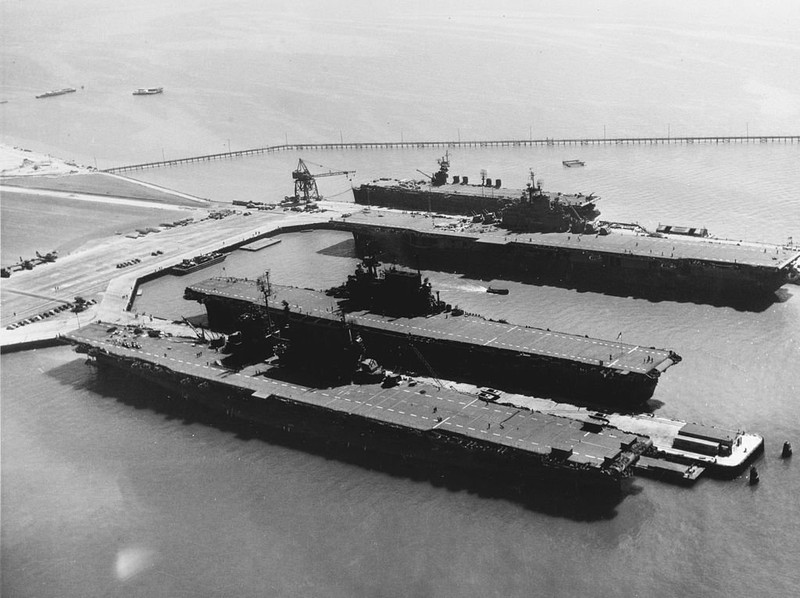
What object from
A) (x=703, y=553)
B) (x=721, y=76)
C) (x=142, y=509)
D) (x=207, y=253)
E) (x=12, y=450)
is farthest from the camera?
(x=721, y=76)

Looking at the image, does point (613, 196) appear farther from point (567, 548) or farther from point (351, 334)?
point (567, 548)

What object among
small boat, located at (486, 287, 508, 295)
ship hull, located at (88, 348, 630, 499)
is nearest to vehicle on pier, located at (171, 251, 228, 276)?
ship hull, located at (88, 348, 630, 499)

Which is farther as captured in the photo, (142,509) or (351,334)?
(351,334)

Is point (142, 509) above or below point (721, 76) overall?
below

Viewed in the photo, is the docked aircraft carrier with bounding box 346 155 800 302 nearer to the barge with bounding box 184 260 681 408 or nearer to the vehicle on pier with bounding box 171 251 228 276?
the barge with bounding box 184 260 681 408

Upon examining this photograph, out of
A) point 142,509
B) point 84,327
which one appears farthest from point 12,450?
point 84,327

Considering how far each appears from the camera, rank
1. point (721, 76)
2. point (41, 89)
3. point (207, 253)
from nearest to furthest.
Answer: point (207, 253), point (721, 76), point (41, 89)

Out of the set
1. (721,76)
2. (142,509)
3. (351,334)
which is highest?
(721,76)
